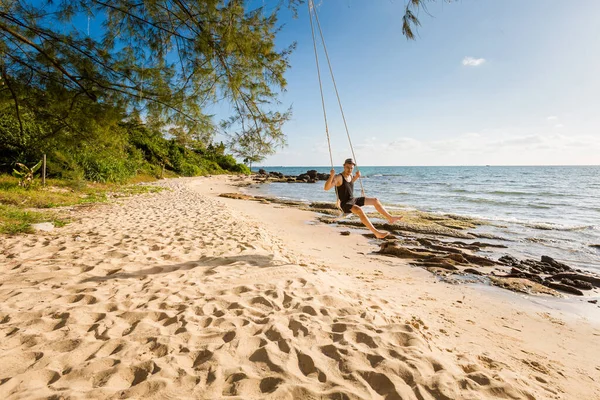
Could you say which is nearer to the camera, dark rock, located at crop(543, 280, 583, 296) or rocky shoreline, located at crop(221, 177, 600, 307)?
dark rock, located at crop(543, 280, 583, 296)

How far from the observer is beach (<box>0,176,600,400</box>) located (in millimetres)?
2178

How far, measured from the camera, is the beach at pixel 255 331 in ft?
7.14

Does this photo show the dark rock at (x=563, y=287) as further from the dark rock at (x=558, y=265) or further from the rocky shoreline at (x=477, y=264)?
the dark rock at (x=558, y=265)

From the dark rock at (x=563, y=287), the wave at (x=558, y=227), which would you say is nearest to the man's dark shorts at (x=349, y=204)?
the dark rock at (x=563, y=287)

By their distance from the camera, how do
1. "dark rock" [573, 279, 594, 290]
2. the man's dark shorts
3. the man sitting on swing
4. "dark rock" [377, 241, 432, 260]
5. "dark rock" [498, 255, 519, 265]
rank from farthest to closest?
"dark rock" [377, 241, 432, 260] < "dark rock" [498, 255, 519, 265] < the man's dark shorts < the man sitting on swing < "dark rock" [573, 279, 594, 290]

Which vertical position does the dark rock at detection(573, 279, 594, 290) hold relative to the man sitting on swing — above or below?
below

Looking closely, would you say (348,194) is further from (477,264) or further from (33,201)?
(33,201)

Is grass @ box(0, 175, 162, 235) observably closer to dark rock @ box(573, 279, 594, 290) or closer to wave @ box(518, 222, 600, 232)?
dark rock @ box(573, 279, 594, 290)

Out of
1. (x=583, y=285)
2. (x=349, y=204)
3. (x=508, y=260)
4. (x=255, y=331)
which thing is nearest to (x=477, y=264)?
(x=508, y=260)

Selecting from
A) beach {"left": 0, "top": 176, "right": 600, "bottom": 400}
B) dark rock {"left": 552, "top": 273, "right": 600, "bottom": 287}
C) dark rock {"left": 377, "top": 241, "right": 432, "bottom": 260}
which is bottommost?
dark rock {"left": 552, "top": 273, "right": 600, "bottom": 287}

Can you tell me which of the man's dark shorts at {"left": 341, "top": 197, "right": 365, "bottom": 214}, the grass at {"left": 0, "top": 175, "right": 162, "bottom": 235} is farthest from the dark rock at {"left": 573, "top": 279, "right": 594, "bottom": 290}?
the grass at {"left": 0, "top": 175, "right": 162, "bottom": 235}

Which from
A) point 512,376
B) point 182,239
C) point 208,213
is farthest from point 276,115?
point 208,213

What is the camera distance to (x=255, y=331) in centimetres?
286

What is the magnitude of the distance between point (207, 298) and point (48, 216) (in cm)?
652
